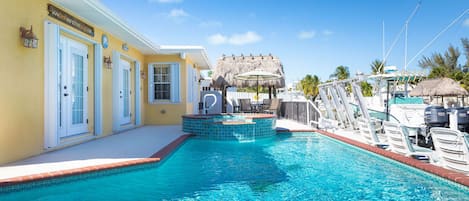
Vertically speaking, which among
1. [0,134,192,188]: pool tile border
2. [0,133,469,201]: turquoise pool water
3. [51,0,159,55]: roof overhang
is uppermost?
[51,0,159,55]: roof overhang

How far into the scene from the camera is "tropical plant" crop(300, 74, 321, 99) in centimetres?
3434

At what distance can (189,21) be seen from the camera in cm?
1877

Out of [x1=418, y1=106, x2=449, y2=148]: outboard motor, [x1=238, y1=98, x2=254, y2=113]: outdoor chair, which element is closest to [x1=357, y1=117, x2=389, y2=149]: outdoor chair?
[x1=418, y1=106, x2=449, y2=148]: outboard motor

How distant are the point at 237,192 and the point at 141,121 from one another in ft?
24.7

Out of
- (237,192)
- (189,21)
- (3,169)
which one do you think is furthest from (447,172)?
(189,21)

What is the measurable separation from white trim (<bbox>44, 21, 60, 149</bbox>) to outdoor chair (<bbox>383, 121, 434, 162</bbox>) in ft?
20.3

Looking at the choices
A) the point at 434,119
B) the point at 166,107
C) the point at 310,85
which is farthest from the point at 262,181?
the point at 310,85

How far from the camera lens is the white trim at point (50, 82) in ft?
17.0

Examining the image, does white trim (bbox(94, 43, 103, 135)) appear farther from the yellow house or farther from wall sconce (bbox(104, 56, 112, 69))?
wall sconce (bbox(104, 56, 112, 69))

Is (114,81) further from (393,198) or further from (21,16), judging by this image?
(393,198)

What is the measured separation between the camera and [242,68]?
17.0m

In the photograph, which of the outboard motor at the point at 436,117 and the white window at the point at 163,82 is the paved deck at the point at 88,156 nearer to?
the white window at the point at 163,82

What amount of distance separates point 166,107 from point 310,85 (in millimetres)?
26959

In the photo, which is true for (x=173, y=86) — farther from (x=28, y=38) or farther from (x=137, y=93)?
(x=28, y=38)
